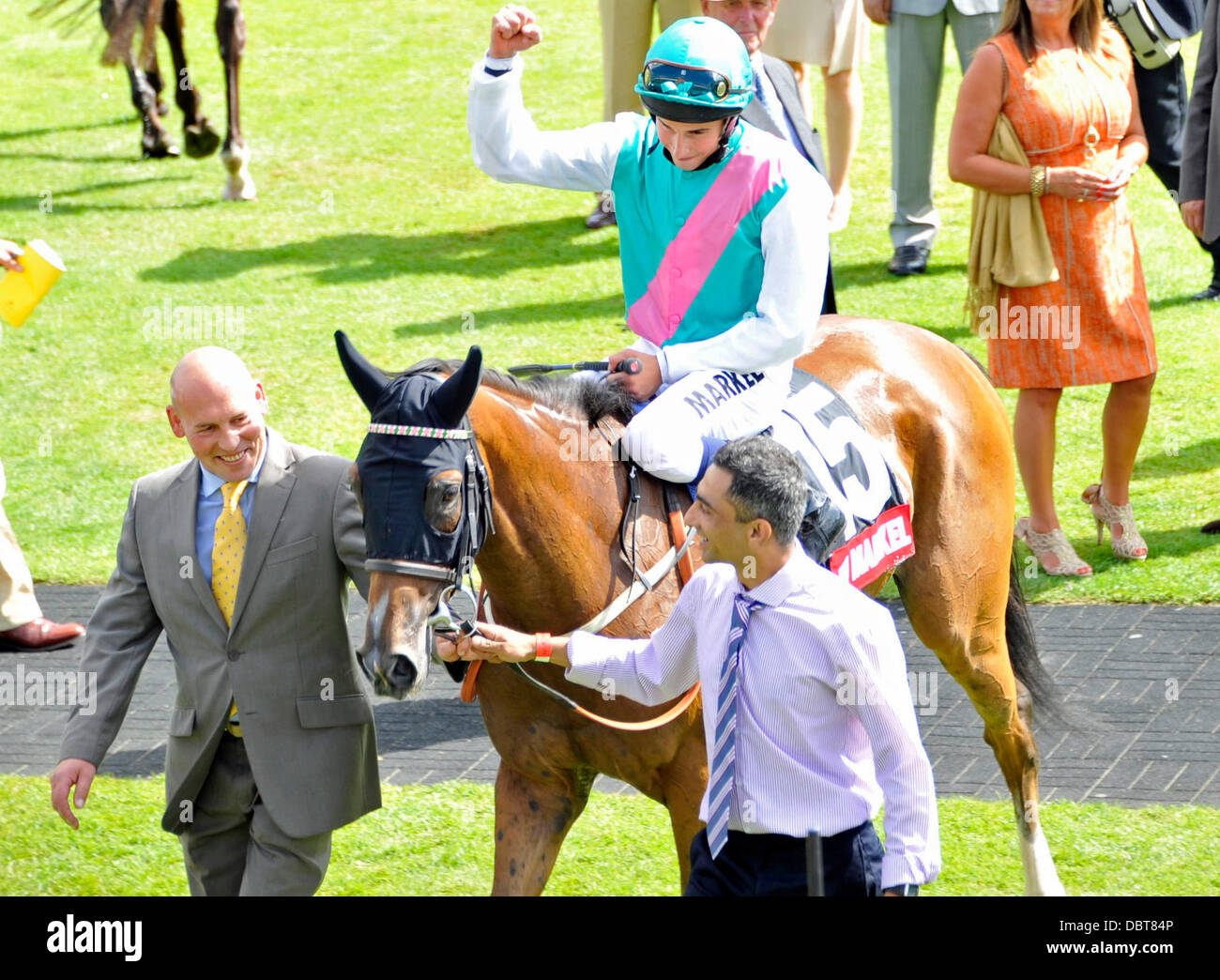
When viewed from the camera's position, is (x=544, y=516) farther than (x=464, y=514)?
Yes

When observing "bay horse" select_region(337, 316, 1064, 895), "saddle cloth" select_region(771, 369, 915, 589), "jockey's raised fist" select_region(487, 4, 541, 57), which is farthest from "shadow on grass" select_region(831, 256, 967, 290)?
"jockey's raised fist" select_region(487, 4, 541, 57)

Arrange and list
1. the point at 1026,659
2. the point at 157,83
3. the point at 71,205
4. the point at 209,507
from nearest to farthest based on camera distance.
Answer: the point at 209,507
the point at 1026,659
the point at 71,205
the point at 157,83

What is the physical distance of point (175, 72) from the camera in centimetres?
1288

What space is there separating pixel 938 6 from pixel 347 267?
458 centimetres

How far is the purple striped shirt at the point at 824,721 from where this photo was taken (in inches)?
133

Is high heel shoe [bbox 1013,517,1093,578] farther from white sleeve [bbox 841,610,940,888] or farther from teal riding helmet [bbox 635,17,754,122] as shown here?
white sleeve [bbox 841,610,940,888]

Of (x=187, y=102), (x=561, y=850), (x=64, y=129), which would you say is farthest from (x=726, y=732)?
(x=64, y=129)

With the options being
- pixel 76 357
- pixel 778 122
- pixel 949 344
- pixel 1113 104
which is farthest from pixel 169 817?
pixel 76 357

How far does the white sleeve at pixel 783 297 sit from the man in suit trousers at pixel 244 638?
1042mm

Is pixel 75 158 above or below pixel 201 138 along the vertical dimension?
below

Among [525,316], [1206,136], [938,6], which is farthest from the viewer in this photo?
[525,316]

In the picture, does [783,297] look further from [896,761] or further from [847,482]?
[896,761]

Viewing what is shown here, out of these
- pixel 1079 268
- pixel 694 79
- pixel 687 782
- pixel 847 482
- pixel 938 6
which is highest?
pixel 938 6
